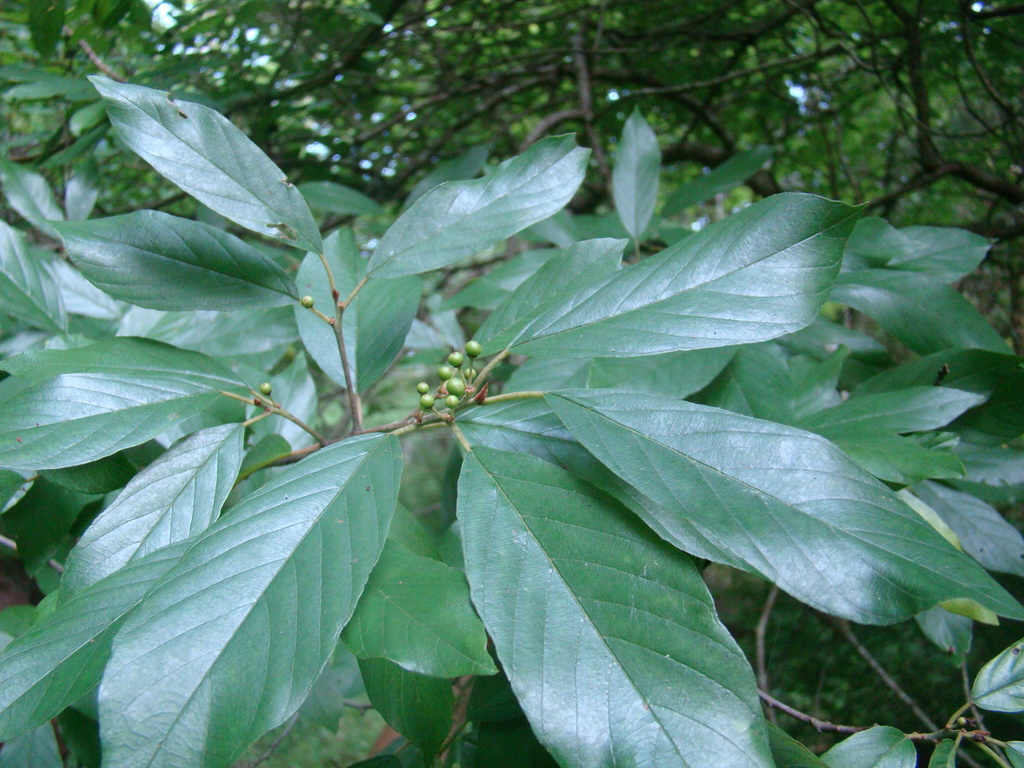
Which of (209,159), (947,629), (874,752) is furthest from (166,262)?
(947,629)

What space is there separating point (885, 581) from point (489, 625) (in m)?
0.27

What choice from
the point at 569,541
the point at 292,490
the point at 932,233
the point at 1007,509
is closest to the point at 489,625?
the point at 569,541

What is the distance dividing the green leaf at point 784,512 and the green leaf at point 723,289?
0.22ft

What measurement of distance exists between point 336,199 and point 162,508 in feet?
3.47

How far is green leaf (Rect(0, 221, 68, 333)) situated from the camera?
0.89 metres

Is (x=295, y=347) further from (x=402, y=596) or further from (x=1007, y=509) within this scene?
(x=1007, y=509)

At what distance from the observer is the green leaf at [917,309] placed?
3.01 ft

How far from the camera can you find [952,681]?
2.50 metres

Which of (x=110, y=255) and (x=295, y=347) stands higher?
(x=110, y=255)

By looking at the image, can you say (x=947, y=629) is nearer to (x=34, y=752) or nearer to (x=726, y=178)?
(x=726, y=178)

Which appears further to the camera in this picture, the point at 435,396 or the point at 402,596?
the point at 435,396

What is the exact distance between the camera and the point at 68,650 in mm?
495

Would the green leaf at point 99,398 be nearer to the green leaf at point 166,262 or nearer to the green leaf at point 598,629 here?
the green leaf at point 166,262

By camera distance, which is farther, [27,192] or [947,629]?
[27,192]
